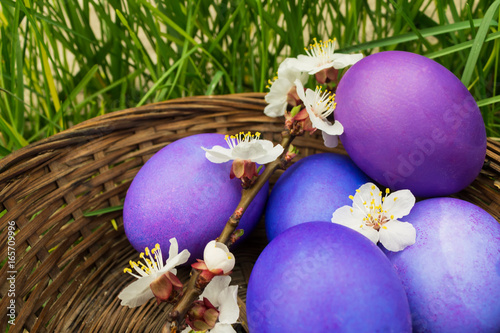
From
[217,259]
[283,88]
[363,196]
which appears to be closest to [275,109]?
[283,88]

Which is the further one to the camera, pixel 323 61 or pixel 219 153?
pixel 323 61

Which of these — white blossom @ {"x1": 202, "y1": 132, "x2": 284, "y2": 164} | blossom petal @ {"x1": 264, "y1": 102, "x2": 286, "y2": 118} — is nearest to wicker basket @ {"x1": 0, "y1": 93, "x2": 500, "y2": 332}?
blossom petal @ {"x1": 264, "y1": 102, "x2": 286, "y2": 118}

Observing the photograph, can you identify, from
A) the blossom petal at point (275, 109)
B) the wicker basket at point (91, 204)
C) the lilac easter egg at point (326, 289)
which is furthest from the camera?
the blossom petal at point (275, 109)

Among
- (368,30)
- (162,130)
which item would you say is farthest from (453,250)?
(368,30)

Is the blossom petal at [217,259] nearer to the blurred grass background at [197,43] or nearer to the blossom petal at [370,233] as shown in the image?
the blossom petal at [370,233]

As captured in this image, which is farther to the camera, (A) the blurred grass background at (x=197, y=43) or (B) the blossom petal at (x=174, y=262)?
(A) the blurred grass background at (x=197, y=43)

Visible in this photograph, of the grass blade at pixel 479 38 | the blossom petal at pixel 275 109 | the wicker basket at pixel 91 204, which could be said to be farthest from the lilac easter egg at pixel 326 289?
the grass blade at pixel 479 38

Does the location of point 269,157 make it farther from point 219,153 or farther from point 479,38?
point 479,38

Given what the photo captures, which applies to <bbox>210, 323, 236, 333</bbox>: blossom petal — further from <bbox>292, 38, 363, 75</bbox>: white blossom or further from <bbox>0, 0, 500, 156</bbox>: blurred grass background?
<bbox>0, 0, 500, 156</bbox>: blurred grass background
